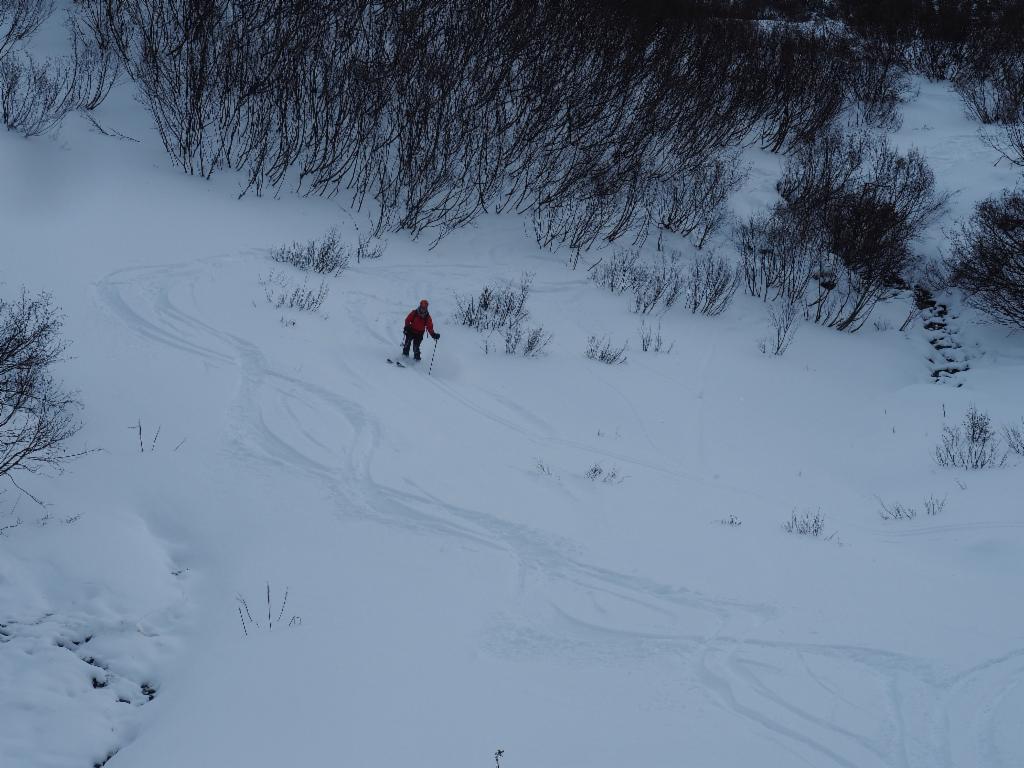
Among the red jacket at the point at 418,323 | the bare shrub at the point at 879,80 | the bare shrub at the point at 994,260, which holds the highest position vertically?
the bare shrub at the point at 879,80

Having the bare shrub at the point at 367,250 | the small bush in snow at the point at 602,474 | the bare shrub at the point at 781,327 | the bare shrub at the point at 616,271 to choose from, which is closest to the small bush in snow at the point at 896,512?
the small bush in snow at the point at 602,474

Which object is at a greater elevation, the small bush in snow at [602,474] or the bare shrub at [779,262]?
the bare shrub at [779,262]

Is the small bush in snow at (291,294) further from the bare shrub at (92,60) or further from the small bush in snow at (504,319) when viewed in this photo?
the bare shrub at (92,60)

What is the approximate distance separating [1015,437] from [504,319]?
8.09 metres

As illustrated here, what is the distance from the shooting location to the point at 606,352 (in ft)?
38.0

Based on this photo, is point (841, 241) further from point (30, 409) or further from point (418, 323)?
point (30, 409)

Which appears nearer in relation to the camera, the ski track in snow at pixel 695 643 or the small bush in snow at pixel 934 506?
the ski track in snow at pixel 695 643

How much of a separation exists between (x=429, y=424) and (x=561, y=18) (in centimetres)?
1439

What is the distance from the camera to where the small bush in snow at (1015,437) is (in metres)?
8.84

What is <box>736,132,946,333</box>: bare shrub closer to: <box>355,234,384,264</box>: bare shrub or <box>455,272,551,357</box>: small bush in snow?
<box>455,272,551,357</box>: small bush in snow

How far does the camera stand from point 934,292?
14.9 m

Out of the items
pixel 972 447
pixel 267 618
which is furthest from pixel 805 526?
pixel 267 618

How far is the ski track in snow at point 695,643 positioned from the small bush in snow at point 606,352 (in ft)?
12.4

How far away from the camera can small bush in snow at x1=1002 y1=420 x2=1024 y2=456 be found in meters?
8.84
